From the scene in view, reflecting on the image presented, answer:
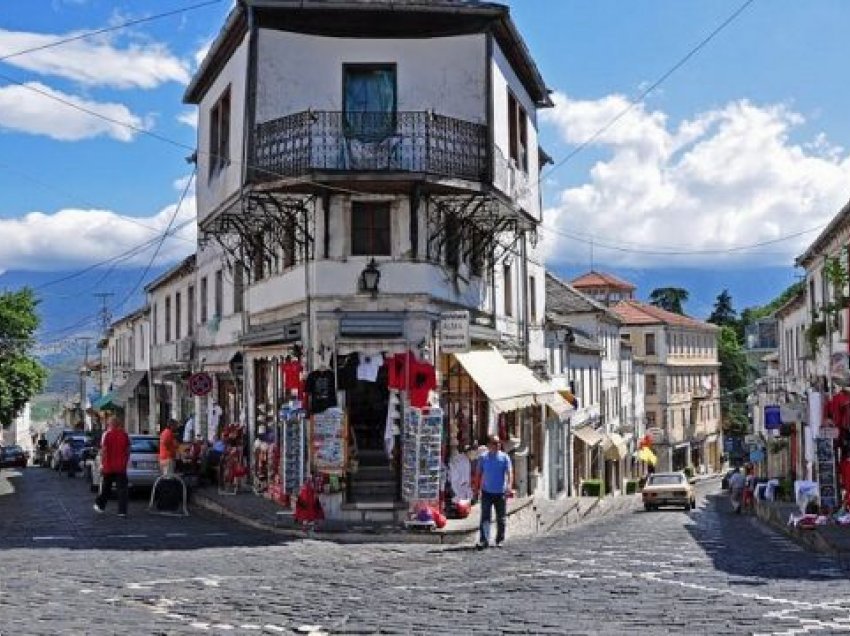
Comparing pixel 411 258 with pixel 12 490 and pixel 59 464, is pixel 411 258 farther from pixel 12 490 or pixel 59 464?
pixel 59 464

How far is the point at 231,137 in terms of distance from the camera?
78.2 feet

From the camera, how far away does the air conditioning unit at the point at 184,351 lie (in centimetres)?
3641

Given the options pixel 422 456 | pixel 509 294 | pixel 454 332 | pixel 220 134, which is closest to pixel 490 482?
pixel 422 456

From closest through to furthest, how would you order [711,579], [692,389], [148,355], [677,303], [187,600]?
[187,600] < [711,579] < [148,355] < [692,389] < [677,303]

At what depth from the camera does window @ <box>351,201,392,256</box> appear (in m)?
21.8

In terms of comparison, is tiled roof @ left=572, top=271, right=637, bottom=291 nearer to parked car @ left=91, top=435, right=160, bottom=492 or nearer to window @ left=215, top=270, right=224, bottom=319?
window @ left=215, top=270, right=224, bottom=319

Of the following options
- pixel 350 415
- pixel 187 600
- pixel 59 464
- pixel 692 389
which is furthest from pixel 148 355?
pixel 692 389

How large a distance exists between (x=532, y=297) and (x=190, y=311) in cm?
1172

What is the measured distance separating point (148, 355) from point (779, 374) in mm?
29353

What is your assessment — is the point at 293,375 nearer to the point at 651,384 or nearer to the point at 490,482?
the point at 490,482

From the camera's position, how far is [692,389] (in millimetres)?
92312

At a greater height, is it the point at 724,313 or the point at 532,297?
the point at 724,313

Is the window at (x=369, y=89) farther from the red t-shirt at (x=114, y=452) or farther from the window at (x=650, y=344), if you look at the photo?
the window at (x=650, y=344)

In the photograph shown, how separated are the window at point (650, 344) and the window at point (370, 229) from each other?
65873 millimetres
